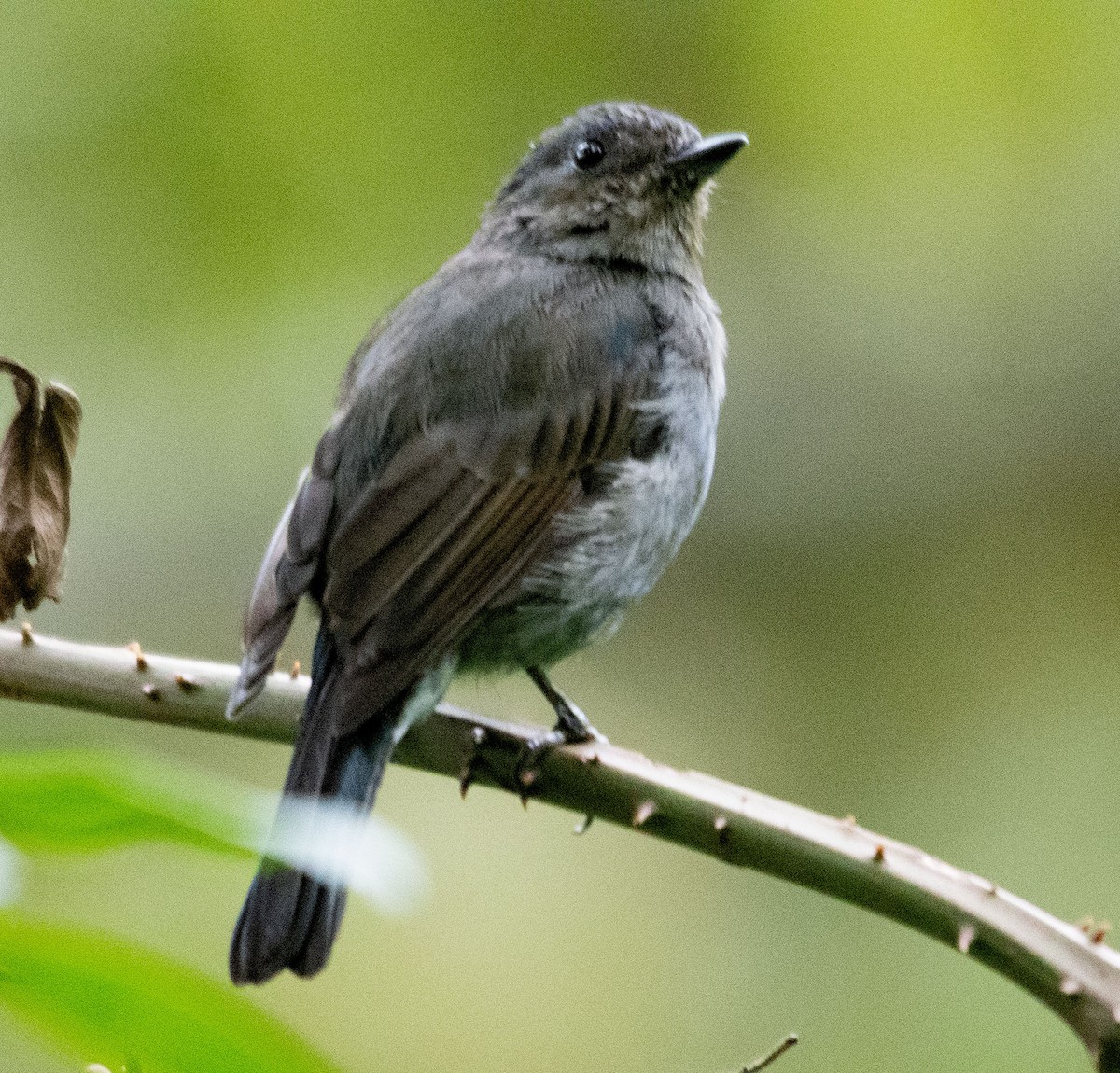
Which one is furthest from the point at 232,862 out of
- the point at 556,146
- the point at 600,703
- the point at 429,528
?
the point at 600,703

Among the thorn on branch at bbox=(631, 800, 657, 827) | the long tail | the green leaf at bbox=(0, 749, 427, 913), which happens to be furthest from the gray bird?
the green leaf at bbox=(0, 749, 427, 913)

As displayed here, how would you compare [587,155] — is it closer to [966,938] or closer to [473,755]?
[473,755]

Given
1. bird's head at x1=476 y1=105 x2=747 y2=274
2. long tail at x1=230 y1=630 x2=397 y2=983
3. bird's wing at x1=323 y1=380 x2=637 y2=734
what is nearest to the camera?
long tail at x1=230 y1=630 x2=397 y2=983

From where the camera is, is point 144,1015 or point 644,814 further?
point 644,814

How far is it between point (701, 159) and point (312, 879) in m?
2.28

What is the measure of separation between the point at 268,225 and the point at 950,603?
111 inches

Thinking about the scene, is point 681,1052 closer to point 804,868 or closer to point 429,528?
point 429,528

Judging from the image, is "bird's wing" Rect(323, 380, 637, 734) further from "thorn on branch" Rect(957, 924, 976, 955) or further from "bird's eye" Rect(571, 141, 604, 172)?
"thorn on branch" Rect(957, 924, 976, 955)

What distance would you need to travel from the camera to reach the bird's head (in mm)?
4148

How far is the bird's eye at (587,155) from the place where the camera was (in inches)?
168

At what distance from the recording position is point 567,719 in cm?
343

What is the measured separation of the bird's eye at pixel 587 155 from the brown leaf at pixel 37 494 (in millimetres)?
2393

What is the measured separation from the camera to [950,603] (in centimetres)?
588

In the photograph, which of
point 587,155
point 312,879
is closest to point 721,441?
point 587,155
